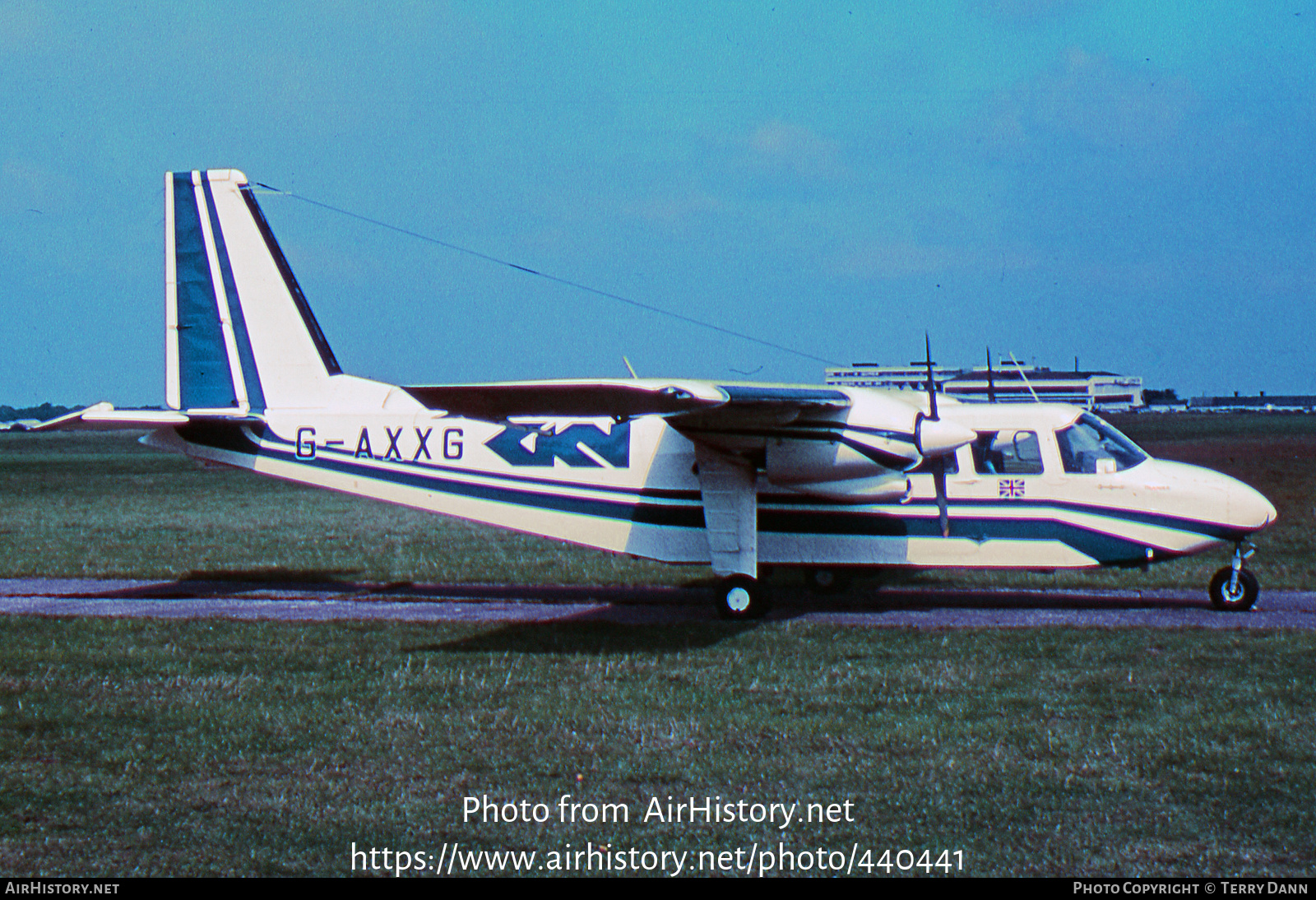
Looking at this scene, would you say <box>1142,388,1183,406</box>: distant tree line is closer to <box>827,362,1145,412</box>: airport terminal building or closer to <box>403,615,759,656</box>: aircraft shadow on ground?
<box>827,362,1145,412</box>: airport terminal building

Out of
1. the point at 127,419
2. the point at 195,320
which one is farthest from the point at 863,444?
the point at 195,320

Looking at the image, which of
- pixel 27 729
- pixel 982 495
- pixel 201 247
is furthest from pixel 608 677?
pixel 201 247

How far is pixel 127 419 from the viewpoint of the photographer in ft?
47.8

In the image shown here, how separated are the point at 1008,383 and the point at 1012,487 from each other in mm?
25848

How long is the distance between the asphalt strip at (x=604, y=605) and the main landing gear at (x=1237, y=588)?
0.59 ft

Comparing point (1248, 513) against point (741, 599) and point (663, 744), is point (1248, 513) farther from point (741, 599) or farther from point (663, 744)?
point (663, 744)

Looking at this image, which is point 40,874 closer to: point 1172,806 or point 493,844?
point 493,844

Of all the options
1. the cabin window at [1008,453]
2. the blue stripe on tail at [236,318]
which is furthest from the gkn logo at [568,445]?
the cabin window at [1008,453]

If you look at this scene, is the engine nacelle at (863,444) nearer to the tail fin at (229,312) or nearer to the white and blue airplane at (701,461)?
the white and blue airplane at (701,461)

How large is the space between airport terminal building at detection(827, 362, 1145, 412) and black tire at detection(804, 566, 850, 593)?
284cm

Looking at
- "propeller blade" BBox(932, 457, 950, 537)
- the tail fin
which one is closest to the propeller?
"propeller blade" BBox(932, 457, 950, 537)

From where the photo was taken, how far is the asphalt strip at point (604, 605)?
46.6ft

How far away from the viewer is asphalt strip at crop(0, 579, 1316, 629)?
14.2 metres

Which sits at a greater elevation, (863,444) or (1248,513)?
(863,444)
